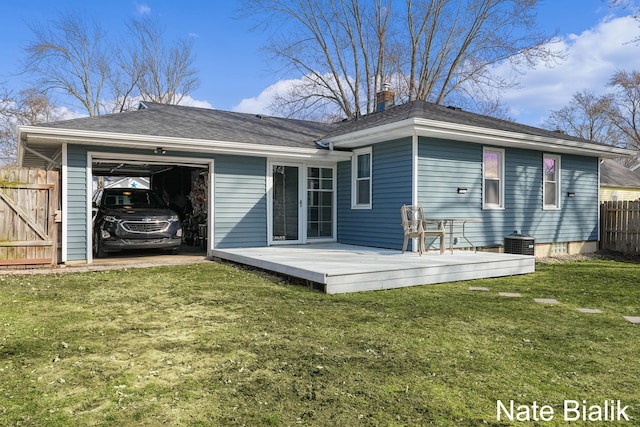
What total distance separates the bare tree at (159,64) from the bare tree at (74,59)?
5.76ft

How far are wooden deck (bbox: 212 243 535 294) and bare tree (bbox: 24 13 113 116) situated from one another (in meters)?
20.3

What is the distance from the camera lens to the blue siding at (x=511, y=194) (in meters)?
9.05

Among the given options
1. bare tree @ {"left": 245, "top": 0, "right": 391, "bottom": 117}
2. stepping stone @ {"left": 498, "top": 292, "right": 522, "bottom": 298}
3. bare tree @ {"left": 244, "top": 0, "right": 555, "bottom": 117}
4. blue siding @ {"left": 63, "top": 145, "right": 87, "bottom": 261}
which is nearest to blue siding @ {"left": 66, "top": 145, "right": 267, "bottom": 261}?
blue siding @ {"left": 63, "top": 145, "right": 87, "bottom": 261}

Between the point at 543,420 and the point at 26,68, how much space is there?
26.4 meters

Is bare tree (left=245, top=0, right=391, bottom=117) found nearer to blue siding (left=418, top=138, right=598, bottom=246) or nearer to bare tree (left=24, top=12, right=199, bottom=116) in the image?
bare tree (left=24, top=12, right=199, bottom=116)

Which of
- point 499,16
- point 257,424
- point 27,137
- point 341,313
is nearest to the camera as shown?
point 257,424

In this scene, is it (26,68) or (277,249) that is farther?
(26,68)

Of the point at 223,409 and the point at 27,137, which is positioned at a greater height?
the point at 27,137

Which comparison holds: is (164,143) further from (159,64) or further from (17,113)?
(159,64)

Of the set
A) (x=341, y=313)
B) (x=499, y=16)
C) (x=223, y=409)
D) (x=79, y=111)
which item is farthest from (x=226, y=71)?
(x=223, y=409)

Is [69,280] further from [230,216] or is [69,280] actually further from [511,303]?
[511,303]

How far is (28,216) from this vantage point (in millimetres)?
7535

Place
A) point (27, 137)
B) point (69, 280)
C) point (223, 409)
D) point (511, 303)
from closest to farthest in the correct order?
point (223, 409), point (511, 303), point (69, 280), point (27, 137)

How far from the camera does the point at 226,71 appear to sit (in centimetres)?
2123
